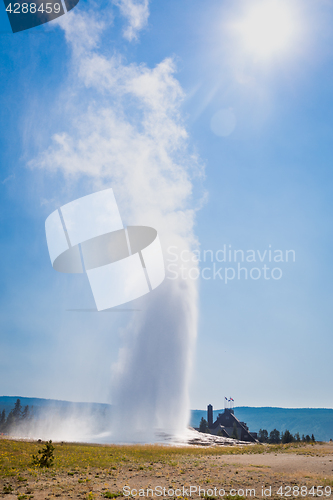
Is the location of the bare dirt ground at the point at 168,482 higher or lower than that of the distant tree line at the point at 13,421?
higher

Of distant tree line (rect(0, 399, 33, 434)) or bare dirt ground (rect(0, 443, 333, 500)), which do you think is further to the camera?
distant tree line (rect(0, 399, 33, 434))

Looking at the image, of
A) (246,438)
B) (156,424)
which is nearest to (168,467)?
(156,424)

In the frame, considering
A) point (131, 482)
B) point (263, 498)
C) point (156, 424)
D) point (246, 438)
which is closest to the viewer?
point (263, 498)

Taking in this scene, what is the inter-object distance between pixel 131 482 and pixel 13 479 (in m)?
7.00

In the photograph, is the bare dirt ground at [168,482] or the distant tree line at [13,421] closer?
the bare dirt ground at [168,482]

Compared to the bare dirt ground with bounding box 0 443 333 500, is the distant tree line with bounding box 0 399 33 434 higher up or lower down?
lower down

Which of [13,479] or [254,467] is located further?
[254,467]

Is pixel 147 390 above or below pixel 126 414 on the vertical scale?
above

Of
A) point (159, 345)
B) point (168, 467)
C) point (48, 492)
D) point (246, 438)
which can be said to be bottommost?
point (246, 438)

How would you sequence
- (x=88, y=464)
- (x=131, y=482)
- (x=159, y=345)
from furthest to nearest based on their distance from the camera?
1. (x=159, y=345)
2. (x=88, y=464)
3. (x=131, y=482)

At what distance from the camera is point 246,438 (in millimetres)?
89438

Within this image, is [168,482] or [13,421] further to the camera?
[13,421]

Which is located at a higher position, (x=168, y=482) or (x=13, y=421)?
(x=168, y=482)

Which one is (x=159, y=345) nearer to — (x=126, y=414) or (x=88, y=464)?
(x=126, y=414)
